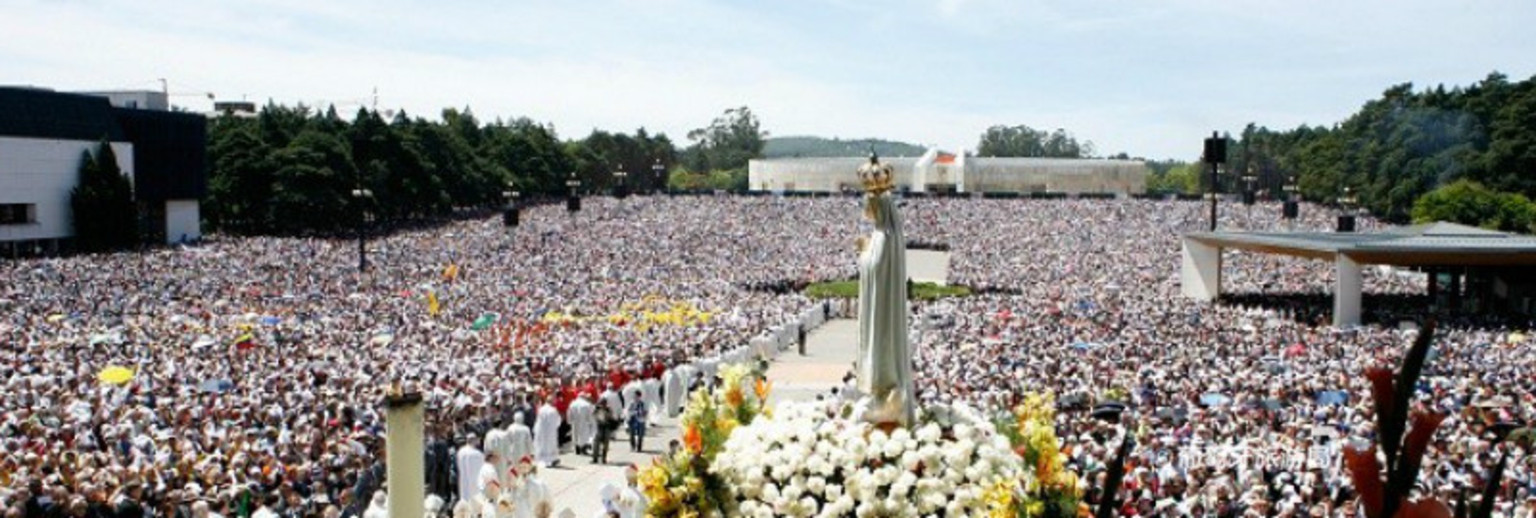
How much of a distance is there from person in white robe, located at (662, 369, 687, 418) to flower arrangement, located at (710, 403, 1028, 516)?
606 inches

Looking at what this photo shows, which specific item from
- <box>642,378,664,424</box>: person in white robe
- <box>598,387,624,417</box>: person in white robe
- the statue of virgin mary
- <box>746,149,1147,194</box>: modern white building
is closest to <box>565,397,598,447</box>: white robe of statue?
<box>598,387,624,417</box>: person in white robe

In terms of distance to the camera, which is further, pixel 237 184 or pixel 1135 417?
pixel 237 184

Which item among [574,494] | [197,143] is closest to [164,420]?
[574,494]

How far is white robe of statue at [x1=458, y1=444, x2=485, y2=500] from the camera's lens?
53.4 feet

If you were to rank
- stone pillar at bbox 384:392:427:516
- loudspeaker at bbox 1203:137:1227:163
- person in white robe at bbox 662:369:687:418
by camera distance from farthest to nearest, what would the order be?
loudspeaker at bbox 1203:137:1227:163 → person in white robe at bbox 662:369:687:418 → stone pillar at bbox 384:392:427:516

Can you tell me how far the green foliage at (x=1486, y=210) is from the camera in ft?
211

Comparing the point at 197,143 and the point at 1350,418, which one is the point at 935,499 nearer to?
the point at 1350,418

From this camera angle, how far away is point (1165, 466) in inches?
587

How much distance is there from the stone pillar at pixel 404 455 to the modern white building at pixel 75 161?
51.9 metres

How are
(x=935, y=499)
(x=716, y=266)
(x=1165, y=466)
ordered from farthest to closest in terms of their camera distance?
(x=716, y=266) < (x=1165, y=466) < (x=935, y=499)

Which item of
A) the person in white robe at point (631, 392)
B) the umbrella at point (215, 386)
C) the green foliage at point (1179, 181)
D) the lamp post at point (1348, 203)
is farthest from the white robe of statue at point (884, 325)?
the green foliage at point (1179, 181)

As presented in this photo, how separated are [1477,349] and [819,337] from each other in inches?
721

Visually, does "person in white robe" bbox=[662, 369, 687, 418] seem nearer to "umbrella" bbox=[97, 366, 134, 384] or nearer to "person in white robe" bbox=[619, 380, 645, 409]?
"person in white robe" bbox=[619, 380, 645, 409]

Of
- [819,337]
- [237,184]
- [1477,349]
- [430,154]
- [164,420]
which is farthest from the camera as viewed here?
[430,154]
